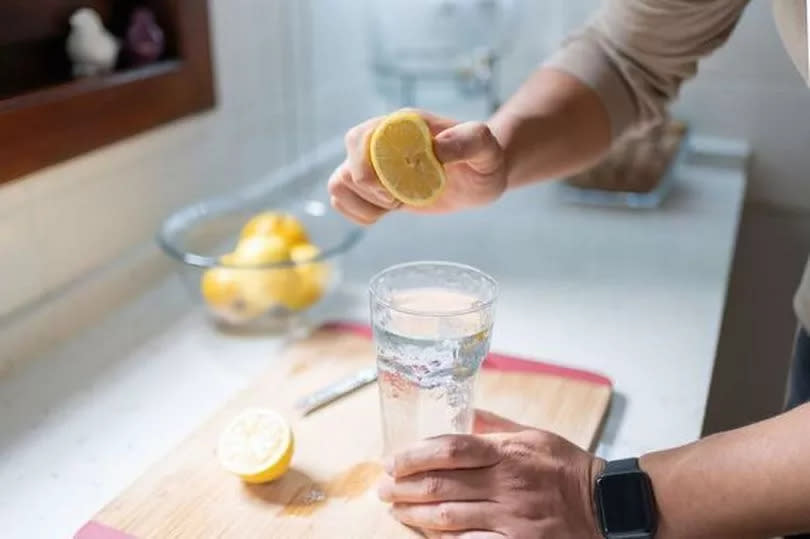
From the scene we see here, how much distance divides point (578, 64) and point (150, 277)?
531 millimetres

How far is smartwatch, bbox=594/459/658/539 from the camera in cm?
60

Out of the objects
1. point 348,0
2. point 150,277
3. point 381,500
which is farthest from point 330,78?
point 381,500

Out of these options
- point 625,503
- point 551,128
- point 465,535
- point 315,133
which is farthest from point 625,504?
point 315,133

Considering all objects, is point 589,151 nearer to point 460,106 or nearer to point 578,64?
point 578,64

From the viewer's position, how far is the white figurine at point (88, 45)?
2.97 ft

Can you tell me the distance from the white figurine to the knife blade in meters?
0.42

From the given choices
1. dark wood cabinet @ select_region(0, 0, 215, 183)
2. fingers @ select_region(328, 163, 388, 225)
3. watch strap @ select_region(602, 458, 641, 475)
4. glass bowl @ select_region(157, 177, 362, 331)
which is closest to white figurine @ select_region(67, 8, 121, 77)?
dark wood cabinet @ select_region(0, 0, 215, 183)

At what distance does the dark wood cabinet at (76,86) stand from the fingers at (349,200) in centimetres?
28

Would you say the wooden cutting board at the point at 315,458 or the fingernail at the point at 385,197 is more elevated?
the fingernail at the point at 385,197

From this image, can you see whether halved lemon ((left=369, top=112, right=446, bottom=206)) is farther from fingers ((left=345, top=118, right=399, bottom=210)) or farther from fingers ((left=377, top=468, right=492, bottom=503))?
fingers ((left=377, top=468, right=492, bottom=503))

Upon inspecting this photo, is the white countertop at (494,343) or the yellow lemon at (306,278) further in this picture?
the yellow lemon at (306,278)

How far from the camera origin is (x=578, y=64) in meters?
0.94

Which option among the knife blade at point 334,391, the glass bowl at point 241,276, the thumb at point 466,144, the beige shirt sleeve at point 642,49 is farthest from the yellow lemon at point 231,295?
the beige shirt sleeve at point 642,49

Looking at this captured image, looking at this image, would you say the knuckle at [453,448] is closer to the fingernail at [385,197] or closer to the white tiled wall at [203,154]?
the fingernail at [385,197]
